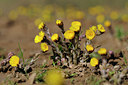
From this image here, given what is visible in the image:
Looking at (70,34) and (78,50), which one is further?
(78,50)

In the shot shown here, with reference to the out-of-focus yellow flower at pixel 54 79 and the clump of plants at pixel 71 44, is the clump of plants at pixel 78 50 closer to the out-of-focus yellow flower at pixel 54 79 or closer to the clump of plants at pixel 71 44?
the clump of plants at pixel 71 44

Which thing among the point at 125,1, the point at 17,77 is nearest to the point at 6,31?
the point at 17,77

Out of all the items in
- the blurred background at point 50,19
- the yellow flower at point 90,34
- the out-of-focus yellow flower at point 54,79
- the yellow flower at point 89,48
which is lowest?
the out-of-focus yellow flower at point 54,79

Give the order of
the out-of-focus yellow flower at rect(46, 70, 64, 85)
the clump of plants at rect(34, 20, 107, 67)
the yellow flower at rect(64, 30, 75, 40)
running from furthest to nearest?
the clump of plants at rect(34, 20, 107, 67) < the yellow flower at rect(64, 30, 75, 40) < the out-of-focus yellow flower at rect(46, 70, 64, 85)

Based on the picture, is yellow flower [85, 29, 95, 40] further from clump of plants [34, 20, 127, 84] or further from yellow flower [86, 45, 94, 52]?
yellow flower [86, 45, 94, 52]

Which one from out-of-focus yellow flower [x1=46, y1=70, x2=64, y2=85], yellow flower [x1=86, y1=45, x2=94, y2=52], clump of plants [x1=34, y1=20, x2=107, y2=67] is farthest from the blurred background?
out-of-focus yellow flower [x1=46, y1=70, x2=64, y2=85]

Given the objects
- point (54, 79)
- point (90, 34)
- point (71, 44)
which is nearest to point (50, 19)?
point (71, 44)

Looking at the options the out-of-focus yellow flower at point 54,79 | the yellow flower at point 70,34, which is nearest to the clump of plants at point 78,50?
the yellow flower at point 70,34

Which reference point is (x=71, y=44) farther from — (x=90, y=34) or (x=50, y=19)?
(x=50, y=19)
